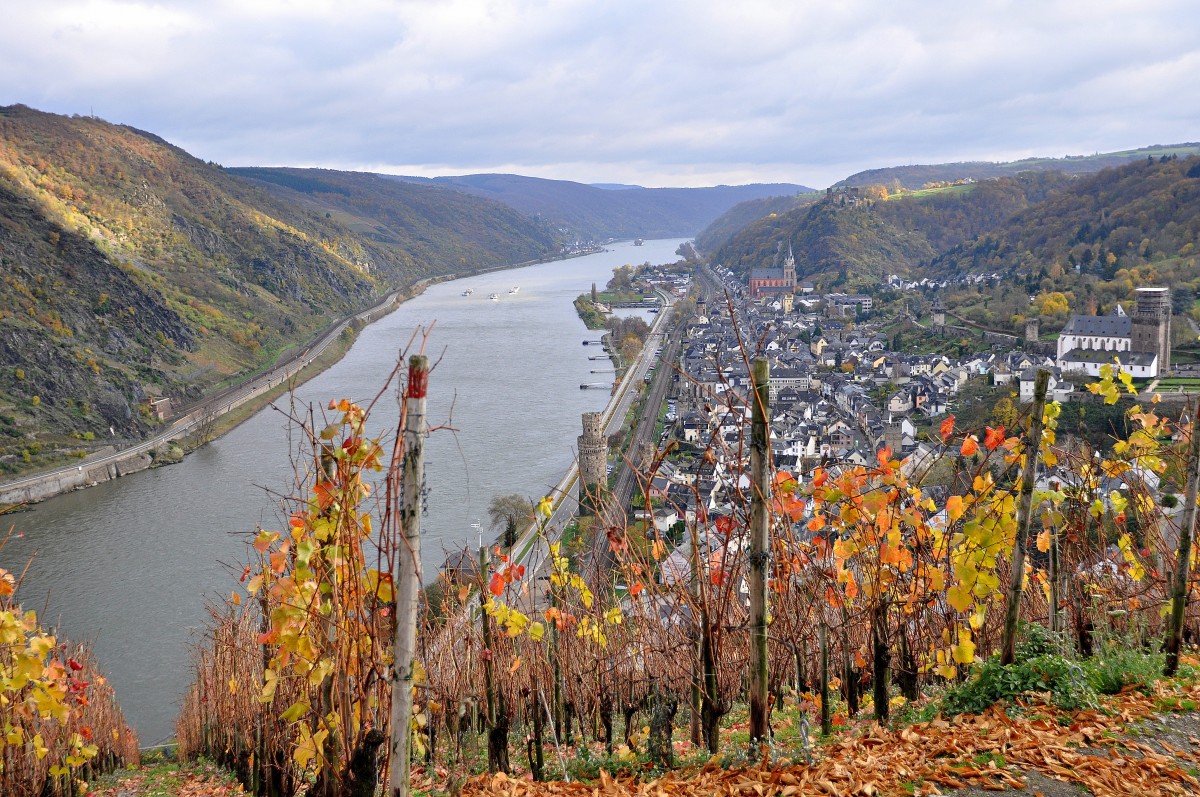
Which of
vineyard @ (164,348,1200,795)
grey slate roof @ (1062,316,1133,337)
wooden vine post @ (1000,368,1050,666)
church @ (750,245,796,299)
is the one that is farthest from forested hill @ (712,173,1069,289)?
wooden vine post @ (1000,368,1050,666)

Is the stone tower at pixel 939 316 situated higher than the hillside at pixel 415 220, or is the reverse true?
the hillside at pixel 415 220

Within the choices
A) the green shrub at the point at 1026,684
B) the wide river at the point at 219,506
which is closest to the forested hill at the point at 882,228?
the wide river at the point at 219,506

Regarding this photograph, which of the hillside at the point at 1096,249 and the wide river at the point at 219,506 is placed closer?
the wide river at the point at 219,506

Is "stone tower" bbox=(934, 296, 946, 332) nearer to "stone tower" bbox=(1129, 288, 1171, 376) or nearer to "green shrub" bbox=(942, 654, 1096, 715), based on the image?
"stone tower" bbox=(1129, 288, 1171, 376)

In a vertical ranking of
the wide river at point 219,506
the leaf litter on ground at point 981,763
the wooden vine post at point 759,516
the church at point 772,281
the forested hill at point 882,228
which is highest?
the forested hill at point 882,228

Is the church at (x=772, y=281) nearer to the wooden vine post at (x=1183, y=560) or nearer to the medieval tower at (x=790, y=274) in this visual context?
the medieval tower at (x=790, y=274)

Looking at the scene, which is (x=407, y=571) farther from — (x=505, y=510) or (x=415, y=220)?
(x=415, y=220)

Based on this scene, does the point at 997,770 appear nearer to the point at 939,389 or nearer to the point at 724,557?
the point at 724,557

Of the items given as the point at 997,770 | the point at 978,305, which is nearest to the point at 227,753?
the point at 997,770
